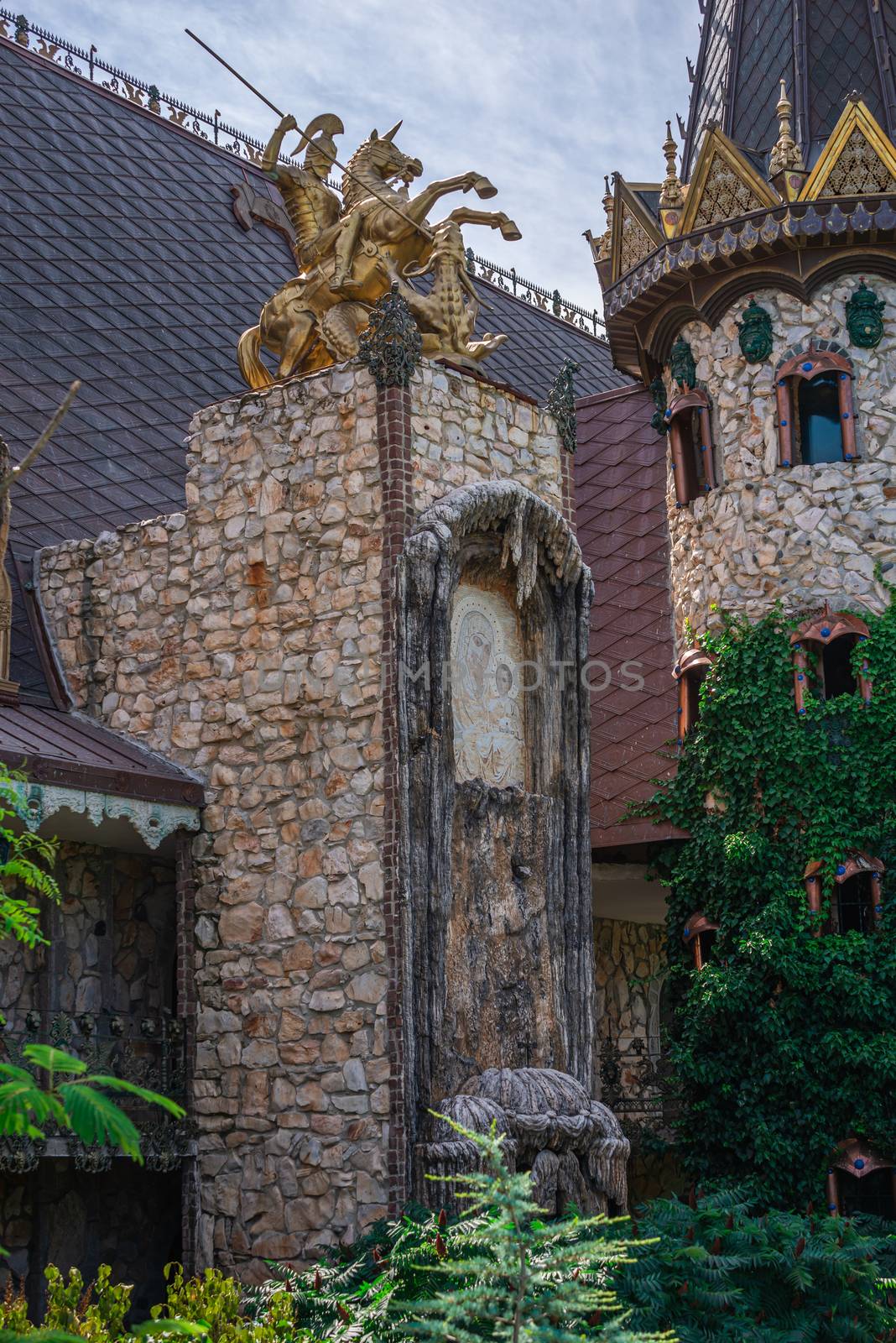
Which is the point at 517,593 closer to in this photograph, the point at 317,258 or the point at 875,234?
the point at 317,258

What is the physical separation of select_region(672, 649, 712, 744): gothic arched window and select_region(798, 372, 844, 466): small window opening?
2.19 m

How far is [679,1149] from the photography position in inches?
742

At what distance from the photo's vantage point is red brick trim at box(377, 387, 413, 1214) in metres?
13.9

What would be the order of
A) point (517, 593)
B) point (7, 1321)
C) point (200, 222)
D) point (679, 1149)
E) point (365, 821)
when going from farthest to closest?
point (200, 222) → point (679, 1149) → point (517, 593) → point (365, 821) → point (7, 1321)

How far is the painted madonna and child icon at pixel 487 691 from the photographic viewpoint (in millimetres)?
15609

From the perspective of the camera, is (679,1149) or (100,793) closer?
(100,793)

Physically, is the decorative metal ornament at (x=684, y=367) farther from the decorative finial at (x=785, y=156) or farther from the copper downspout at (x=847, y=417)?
the decorative finial at (x=785, y=156)

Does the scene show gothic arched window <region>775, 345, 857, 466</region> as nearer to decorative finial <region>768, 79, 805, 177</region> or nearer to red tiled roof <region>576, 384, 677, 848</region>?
decorative finial <region>768, 79, 805, 177</region>

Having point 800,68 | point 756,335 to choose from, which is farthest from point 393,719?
point 800,68

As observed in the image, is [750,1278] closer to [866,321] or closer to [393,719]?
[393,719]

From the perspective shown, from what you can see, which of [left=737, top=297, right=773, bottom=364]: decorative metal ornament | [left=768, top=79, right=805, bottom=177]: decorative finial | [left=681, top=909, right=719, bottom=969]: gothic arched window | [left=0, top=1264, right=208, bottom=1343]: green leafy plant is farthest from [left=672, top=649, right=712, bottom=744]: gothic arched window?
[left=0, top=1264, right=208, bottom=1343]: green leafy plant

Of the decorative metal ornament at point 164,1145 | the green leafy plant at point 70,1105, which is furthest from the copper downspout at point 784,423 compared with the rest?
the green leafy plant at point 70,1105

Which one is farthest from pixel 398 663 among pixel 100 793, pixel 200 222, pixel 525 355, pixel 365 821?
pixel 525 355

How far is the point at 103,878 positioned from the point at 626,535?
8.50 metres
